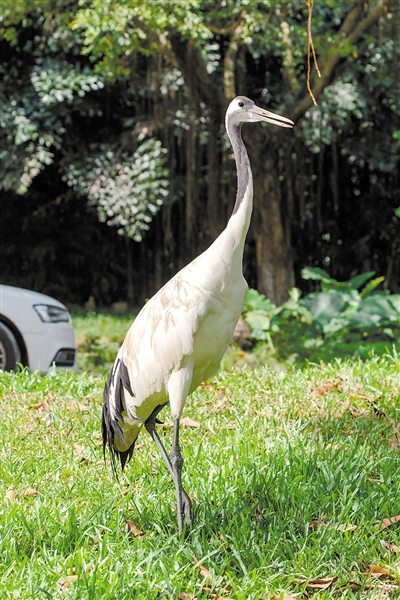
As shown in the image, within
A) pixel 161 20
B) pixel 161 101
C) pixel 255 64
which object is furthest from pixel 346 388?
pixel 255 64

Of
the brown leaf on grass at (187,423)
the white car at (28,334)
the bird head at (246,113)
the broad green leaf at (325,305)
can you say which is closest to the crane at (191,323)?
the bird head at (246,113)

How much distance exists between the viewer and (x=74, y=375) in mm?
5758

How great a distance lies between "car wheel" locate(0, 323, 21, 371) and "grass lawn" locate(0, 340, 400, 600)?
122cm

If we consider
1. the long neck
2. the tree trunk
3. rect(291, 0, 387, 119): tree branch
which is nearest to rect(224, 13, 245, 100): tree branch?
the tree trunk

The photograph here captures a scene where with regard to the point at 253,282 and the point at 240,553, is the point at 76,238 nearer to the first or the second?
the point at 253,282

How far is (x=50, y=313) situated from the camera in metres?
6.43

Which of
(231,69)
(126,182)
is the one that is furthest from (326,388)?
(126,182)

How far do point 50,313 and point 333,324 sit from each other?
285 centimetres

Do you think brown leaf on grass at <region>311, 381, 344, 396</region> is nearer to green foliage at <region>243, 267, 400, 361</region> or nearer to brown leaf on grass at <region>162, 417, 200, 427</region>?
brown leaf on grass at <region>162, 417, 200, 427</region>

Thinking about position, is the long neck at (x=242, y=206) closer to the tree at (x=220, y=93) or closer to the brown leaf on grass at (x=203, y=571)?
the brown leaf on grass at (x=203, y=571)

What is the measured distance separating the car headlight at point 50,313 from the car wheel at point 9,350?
11.4 inches

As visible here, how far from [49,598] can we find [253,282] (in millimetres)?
11036

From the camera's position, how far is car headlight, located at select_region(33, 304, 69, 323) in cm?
634

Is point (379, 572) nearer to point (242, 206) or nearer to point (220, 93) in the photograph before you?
point (242, 206)
